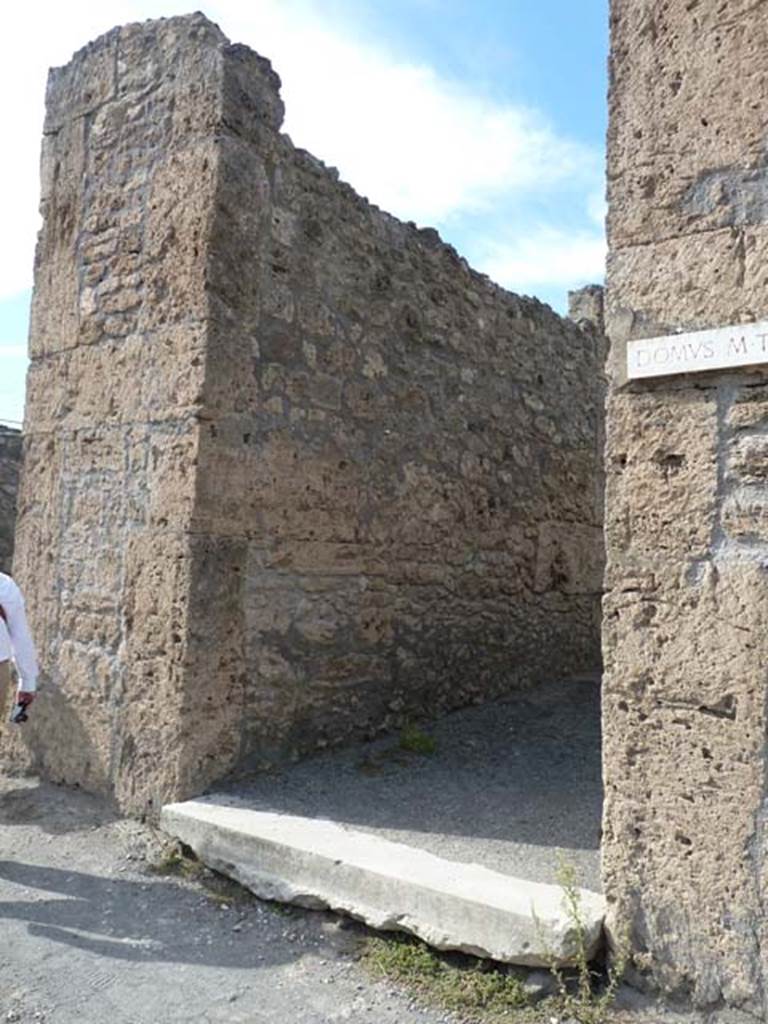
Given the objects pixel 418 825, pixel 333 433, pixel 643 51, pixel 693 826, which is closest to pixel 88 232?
pixel 333 433

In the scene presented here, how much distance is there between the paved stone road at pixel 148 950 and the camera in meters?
2.58

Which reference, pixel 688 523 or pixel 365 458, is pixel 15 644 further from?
pixel 688 523

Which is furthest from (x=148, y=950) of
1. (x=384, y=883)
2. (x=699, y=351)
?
(x=699, y=351)

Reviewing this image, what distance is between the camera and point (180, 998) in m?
2.65

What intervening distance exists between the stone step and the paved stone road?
0.11m

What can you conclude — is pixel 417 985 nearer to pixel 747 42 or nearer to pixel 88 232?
pixel 747 42

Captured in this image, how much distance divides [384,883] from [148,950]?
0.77 metres

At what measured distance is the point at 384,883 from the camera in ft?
9.68

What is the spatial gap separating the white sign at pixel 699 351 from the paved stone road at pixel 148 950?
185 cm

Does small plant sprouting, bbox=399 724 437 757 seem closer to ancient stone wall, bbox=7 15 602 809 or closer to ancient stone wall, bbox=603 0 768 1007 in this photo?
ancient stone wall, bbox=7 15 602 809

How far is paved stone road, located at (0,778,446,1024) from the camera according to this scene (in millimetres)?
2580

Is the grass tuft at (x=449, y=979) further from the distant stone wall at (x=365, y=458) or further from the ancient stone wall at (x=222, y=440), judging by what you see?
the distant stone wall at (x=365, y=458)

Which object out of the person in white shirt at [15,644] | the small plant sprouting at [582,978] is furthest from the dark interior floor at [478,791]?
the person in white shirt at [15,644]

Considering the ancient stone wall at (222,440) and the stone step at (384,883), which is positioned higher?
the ancient stone wall at (222,440)
